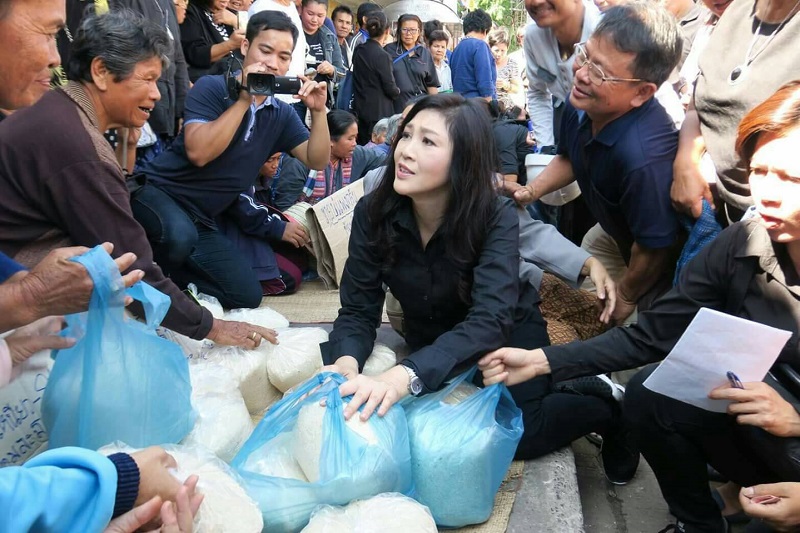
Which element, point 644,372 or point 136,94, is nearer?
point 644,372

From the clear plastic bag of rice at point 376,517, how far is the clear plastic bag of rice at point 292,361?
834 mm

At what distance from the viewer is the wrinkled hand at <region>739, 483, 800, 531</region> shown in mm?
1521

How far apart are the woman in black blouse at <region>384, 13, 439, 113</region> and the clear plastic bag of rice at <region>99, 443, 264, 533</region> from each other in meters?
5.57

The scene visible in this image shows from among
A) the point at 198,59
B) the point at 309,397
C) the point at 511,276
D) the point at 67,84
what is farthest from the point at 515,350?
the point at 198,59

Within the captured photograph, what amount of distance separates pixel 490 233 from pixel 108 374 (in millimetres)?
1210

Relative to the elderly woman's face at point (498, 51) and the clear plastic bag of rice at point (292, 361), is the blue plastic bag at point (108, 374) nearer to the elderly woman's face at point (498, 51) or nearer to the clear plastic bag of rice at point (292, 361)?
the clear plastic bag of rice at point (292, 361)

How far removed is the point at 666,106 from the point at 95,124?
2.23 m

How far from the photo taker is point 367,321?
229 cm

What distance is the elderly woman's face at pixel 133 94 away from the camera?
224 centimetres

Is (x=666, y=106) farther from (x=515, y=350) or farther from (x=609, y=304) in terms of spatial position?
(x=515, y=350)

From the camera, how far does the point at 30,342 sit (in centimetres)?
163

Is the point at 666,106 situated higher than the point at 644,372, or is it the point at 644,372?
the point at 666,106

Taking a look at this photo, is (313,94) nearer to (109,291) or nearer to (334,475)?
(109,291)

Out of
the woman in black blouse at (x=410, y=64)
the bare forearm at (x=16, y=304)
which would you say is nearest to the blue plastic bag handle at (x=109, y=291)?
the bare forearm at (x=16, y=304)
